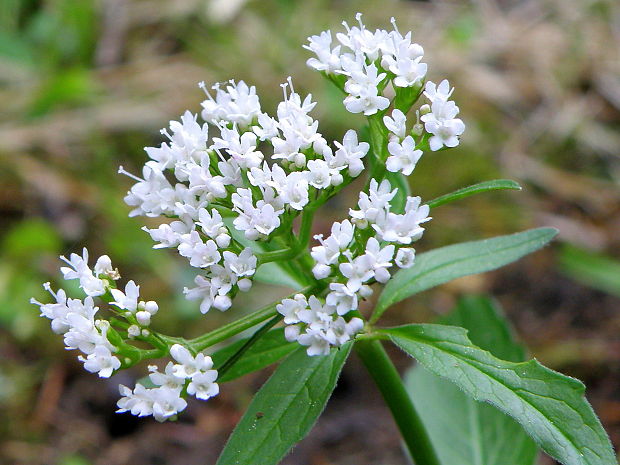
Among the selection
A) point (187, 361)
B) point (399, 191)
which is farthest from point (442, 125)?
point (187, 361)

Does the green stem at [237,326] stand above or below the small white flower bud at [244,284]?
below

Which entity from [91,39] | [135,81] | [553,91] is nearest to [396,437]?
[553,91]

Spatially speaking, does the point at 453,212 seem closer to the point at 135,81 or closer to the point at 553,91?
the point at 553,91

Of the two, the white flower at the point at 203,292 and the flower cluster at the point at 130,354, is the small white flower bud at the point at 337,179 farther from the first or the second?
the flower cluster at the point at 130,354

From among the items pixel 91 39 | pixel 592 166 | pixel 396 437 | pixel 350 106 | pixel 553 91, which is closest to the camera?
pixel 350 106

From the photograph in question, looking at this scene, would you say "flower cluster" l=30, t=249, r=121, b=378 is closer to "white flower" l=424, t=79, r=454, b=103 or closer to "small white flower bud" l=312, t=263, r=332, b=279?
"small white flower bud" l=312, t=263, r=332, b=279

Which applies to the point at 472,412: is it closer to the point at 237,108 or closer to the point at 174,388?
the point at 174,388

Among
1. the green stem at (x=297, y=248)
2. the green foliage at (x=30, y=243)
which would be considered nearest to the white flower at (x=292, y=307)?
the green stem at (x=297, y=248)
